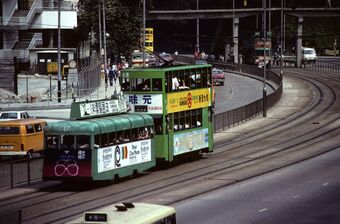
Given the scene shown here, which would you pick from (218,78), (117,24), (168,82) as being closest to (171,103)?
(168,82)

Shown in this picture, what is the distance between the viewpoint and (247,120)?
65.4 m


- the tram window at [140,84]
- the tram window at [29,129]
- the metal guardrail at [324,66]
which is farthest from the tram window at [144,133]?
the metal guardrail at [324,66]

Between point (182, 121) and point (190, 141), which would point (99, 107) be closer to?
point (182, 121)

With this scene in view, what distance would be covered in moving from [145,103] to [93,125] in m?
6.32

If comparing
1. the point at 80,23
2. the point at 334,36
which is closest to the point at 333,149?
the point at 80,23

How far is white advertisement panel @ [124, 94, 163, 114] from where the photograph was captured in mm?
41000

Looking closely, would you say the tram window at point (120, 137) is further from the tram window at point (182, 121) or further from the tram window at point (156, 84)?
the tram window at point (182, 121)

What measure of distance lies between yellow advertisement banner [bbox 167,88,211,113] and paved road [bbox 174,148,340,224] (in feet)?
16.7

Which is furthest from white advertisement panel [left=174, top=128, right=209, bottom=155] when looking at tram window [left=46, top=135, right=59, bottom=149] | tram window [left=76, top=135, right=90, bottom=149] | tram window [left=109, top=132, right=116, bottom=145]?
tram window [left=46, top=135, right=59, bottom=149]

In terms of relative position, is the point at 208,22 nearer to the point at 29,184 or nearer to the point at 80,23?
the point at 80,23

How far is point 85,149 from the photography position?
34.7 meters

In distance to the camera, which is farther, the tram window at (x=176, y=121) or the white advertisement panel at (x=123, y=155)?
the tram window at (x=176, y=121)

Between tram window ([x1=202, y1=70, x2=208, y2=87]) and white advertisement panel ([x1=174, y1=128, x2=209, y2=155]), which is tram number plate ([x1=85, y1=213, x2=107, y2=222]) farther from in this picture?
tram window ([x1=202, y1=70, x2=208, y2=87])

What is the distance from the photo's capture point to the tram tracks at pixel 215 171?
104 feet
